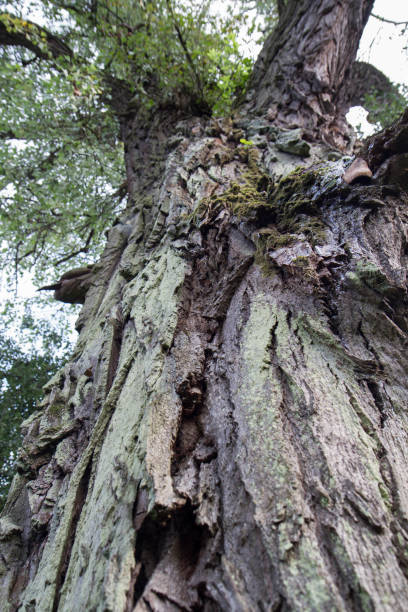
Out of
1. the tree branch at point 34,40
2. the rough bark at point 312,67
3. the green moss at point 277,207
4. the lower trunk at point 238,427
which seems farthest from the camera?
the tree branch at point 34,40

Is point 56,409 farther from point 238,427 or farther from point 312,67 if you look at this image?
point 312,67

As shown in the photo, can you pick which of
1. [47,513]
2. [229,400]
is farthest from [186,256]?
[47,513]

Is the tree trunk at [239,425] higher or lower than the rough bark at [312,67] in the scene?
lower

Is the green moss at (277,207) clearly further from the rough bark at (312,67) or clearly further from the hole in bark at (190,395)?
the rough bark at (312,67)

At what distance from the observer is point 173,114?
4160 millimetres

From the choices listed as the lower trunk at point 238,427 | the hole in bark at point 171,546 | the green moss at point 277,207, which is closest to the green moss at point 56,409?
the lower trunk at point 238,427

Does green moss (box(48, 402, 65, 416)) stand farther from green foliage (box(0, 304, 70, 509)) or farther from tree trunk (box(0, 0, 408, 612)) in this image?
green foliage (box(0, 304, 70, 509))

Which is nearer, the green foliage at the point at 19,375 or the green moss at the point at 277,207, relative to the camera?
the green moss at the point at 277,207

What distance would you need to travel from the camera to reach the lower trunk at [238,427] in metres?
0.85

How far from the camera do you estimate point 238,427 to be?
1.14 m

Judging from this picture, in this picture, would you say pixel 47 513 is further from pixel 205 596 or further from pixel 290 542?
pixel 290 542

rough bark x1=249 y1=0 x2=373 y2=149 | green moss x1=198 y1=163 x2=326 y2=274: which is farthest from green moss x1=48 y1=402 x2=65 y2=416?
rough bark x1=249 y1=0 x2=373 y2=149

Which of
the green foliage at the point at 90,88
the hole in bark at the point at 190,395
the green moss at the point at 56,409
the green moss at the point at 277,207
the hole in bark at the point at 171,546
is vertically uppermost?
the green foliage at the point at 90,88

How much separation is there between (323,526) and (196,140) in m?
3.09
